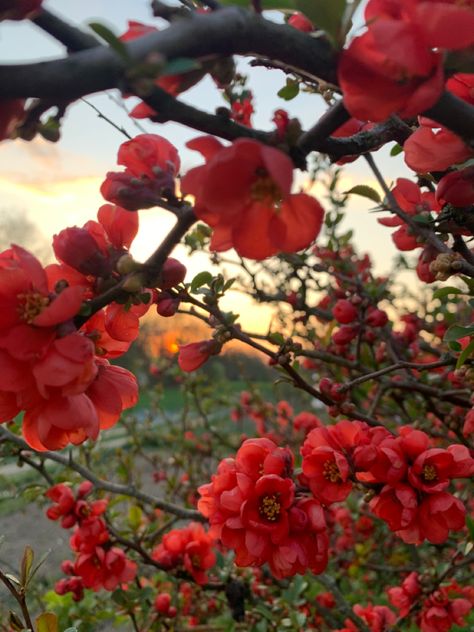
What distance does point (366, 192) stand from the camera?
4.02ft

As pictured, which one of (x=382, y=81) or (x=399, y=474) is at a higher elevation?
(x=382, y=81)

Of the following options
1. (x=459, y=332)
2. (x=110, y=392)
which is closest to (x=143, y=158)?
(x=110, y=392)

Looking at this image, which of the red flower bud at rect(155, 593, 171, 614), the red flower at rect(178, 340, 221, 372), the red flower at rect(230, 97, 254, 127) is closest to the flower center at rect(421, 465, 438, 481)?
the red flower at rect(178, 340, 221, 372)

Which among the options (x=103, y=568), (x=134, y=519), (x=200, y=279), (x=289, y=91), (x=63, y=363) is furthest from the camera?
(x=134, y=519)

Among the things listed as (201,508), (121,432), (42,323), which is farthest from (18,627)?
(121,432)

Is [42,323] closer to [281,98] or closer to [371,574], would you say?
[281,98]

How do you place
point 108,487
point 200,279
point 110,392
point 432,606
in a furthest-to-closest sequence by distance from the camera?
point 108,487, point 432,606, point 200,279, point 110,392

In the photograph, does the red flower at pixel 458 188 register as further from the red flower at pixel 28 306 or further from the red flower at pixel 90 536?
the red flower at pixel 90 536

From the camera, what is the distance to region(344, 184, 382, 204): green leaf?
1220 millimetres

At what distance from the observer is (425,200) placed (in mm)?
1002

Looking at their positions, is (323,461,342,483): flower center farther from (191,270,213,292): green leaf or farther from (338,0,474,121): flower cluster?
(338,0,474,121): flower cluster

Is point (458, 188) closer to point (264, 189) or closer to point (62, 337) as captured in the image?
point (264, 189)

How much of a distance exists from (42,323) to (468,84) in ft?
1.55

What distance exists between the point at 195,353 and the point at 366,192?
1.73 ft
